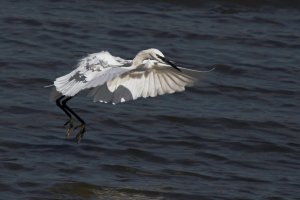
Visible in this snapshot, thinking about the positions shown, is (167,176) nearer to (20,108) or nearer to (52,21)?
(20,108)

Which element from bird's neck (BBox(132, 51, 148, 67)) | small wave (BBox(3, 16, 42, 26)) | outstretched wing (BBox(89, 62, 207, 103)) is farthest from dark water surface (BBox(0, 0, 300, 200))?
bird's neck (BBox(132, 51, 148, 67))

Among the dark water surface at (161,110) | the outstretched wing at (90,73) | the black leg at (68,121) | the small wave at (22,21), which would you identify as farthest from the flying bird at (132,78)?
the small wave at (22,21)

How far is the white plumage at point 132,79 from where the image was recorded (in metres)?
8.23

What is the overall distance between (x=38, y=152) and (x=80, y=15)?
17.6 ft

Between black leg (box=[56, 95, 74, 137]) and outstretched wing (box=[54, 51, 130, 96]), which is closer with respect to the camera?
outstretched wing (box=[54, 51, 130, 96])

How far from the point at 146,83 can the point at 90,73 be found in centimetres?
54

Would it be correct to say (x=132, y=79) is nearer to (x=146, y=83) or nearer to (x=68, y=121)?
(x=146, y=83)

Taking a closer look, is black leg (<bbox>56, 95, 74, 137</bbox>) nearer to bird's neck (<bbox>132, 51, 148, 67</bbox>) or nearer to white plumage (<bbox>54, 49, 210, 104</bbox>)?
white plumage (<bbox>54, 49, 210, 104</bbox>)

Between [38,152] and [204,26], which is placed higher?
[204,26]

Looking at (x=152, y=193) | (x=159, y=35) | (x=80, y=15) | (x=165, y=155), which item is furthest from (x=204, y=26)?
(x=152, y=193)

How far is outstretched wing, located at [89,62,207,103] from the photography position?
829 cm

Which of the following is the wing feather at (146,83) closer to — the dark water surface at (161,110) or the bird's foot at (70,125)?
the dark water surface at (161,110)

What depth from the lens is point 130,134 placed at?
32.6ft

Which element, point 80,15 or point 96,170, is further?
point 80,15
